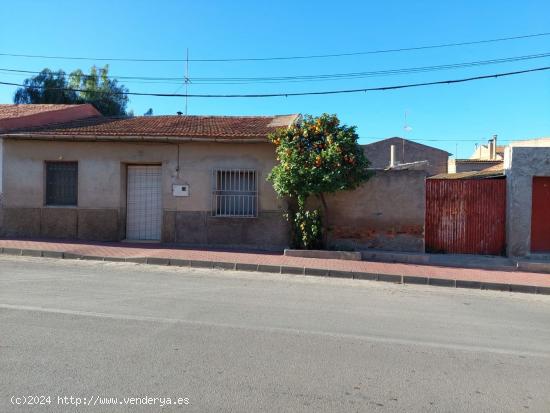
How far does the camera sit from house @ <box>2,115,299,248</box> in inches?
498

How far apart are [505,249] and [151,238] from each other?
9.96m

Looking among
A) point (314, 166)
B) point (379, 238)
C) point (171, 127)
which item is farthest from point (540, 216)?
point (171, 127)

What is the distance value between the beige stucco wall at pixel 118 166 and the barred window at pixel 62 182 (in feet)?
0.74

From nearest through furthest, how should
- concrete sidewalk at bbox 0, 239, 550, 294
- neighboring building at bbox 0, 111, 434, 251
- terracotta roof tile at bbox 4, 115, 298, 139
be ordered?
concrete sidewalk at bbox 0, 239, 550, 294, neighboring building at bbox 0, 111, 434, 251, terracotta roof tile at bbox 4, 115, 298, 139

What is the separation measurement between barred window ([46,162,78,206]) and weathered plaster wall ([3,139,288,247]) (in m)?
0.23

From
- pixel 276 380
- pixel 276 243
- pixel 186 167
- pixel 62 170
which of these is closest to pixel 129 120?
pixel 62 170

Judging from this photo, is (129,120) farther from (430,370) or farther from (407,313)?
(430,370)

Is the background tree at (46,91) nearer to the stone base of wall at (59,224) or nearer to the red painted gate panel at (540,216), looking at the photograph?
the stone base of wall at (59,224)

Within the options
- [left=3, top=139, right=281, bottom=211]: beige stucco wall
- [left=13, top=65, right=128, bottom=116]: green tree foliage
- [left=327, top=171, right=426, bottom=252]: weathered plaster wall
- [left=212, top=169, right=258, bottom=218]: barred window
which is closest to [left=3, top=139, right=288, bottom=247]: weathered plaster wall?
[left=3, top=139, right=281, bottom=211]: beige stucco wall

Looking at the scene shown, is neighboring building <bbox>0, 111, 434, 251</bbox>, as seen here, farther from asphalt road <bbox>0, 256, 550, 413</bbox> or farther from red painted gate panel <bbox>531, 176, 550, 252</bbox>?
asphalt road <bbox>0, 256, 550, 413</bbox>

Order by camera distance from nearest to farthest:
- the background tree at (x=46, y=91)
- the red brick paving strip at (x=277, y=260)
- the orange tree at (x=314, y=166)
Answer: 1. the red brick paving strip at (x=277, y=260)
2. the orange tree at (x=314, y=166)
3. the background tree at (x=46, y=91)

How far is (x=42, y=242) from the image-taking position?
1217 centimetres

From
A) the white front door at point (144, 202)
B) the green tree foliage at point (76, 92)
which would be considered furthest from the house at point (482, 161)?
the green tree foliage at point (76, 92)

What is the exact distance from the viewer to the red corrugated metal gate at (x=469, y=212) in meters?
12.3
